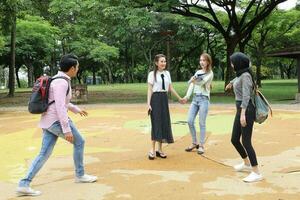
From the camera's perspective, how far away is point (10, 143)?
959cm

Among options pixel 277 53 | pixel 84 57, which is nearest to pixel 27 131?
pixel 277 53

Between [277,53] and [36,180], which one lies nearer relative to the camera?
[36,180]

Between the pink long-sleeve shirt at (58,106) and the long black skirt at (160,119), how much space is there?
7.16ft

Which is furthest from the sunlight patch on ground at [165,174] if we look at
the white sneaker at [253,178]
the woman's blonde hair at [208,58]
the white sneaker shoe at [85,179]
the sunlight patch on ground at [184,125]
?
the sunlight patch on ground at [184,125]

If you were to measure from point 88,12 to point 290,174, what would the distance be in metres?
17.3

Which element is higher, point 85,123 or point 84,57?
point 84,57

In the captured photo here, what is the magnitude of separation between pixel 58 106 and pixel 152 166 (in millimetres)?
2130

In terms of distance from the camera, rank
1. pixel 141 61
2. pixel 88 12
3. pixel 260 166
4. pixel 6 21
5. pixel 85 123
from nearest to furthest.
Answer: pixel 260 166 < pixel 85 123 < pixel 6 21 < pixel 88 12 < pixel 141 61

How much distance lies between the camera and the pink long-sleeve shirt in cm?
544

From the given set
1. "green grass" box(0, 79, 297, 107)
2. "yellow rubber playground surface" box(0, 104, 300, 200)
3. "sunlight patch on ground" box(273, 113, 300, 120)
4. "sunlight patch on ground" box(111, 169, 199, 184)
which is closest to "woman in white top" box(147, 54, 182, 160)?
"yellow rubber playground surface" box(0, 104, 300, 200)

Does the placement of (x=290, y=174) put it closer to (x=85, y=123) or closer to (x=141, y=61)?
(x=85, y=123)

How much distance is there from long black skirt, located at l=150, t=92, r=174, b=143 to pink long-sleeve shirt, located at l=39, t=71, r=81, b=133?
2.18 m

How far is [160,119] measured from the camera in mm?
7512

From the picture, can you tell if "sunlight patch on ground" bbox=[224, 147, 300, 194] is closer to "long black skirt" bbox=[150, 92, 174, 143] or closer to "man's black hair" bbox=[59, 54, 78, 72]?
"long black skirt" bbox=[150, 92, 174, 143]
